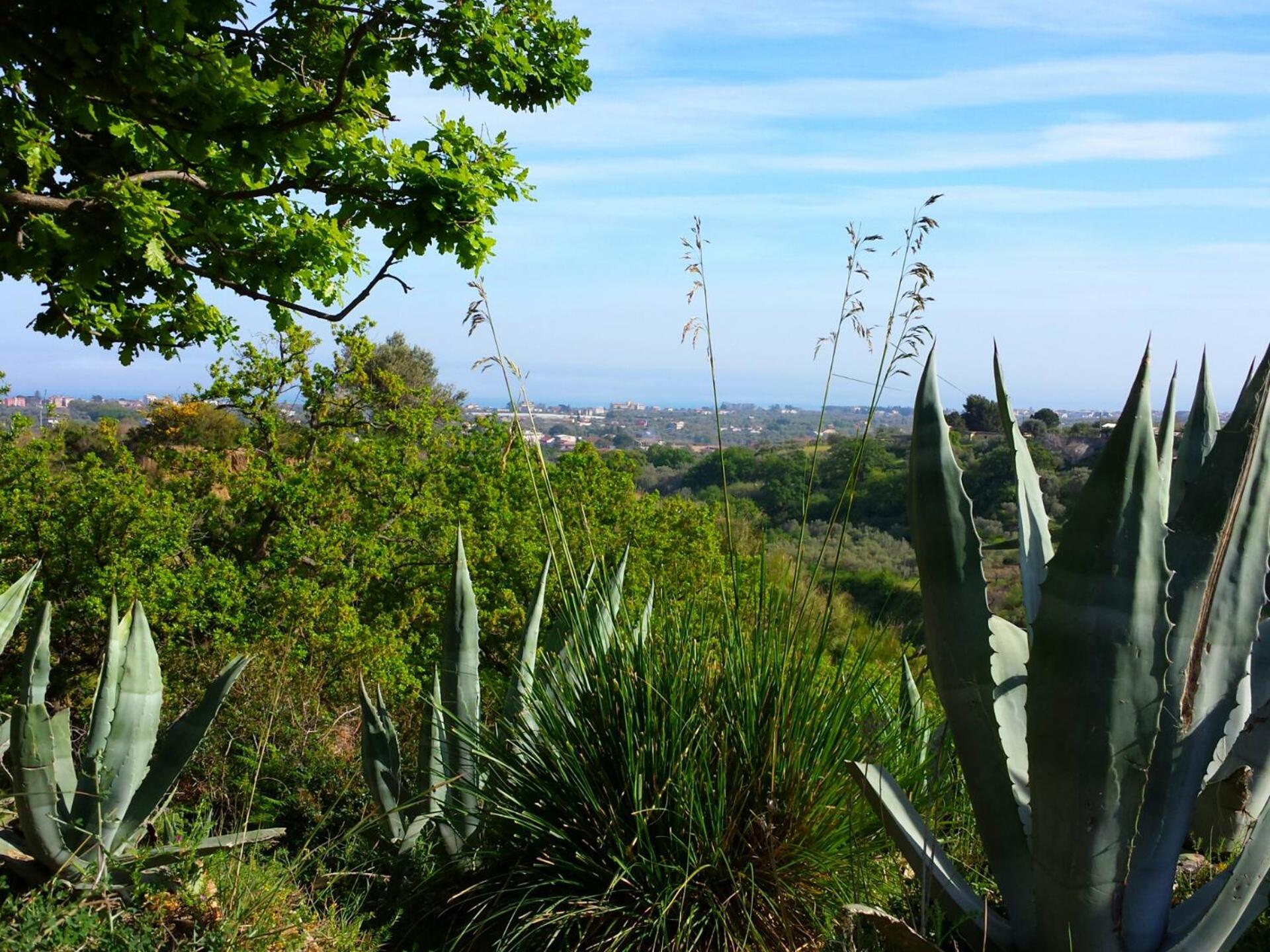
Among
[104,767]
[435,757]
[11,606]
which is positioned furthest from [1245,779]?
[11,606]

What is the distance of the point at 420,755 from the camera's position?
3650 mm

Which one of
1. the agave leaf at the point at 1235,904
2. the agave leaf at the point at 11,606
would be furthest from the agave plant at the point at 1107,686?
the agave leaf at the point at 11,606

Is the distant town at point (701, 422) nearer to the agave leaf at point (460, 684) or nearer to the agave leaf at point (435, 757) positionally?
the agave leaf at point (460, 684)

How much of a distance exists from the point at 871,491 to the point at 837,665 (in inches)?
75.4

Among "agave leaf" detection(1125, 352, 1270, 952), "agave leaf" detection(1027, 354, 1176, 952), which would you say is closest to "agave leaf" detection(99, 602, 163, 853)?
"agave leaf" detection(1027, 354, 1176, 952)

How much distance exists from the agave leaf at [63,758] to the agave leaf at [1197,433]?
11.0ft

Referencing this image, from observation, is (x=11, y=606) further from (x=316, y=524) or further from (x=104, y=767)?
(x=316, y=524)

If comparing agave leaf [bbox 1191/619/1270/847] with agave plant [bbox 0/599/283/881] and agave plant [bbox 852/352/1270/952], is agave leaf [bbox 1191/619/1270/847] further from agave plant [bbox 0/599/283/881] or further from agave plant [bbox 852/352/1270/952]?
agave plant [bbox 0/599/283/881]

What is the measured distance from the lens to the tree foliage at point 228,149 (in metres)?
3.79

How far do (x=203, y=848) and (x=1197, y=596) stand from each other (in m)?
2.90

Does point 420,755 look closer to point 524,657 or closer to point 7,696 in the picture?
point 524,657

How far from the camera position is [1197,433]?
3068 millimetres

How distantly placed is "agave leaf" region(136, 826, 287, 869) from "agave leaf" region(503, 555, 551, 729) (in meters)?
0.87

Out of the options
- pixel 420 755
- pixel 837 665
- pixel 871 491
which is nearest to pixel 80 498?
pixel 420 755
